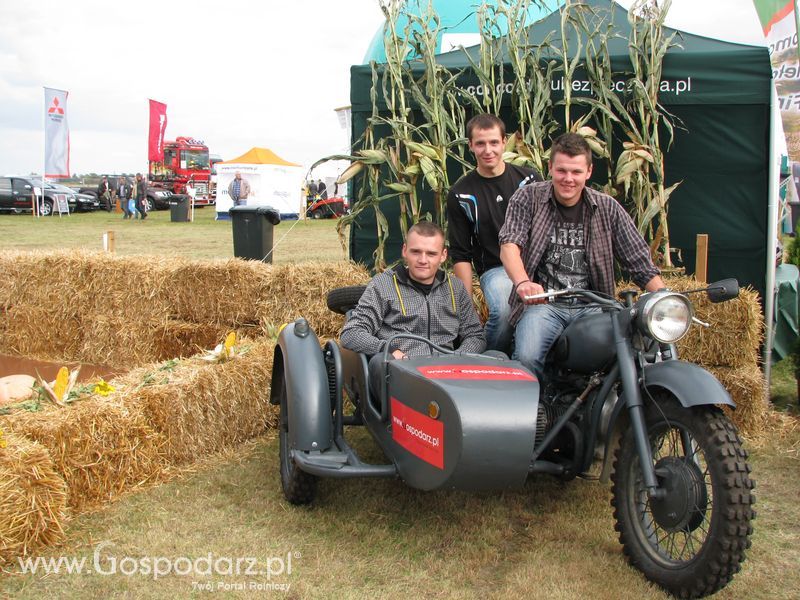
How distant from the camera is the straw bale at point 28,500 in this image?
2.79 m

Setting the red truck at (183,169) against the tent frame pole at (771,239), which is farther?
the red truck at (183,169)

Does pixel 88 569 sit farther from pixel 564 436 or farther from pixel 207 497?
pixel 564 436

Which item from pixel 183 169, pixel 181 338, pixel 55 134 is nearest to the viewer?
pixel 181 338

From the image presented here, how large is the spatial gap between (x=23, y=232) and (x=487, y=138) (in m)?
17.6

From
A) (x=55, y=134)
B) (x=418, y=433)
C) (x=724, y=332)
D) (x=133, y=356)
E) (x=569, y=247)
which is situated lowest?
(x=133, y=356)

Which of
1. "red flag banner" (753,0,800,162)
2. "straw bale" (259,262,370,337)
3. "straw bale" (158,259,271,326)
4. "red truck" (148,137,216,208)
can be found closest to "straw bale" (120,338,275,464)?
"straw bale" (259,262,370,337)

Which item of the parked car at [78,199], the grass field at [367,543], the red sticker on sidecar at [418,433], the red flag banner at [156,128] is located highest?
the red flag banner at [156,128]

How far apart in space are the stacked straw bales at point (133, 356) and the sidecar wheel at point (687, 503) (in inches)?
83.2

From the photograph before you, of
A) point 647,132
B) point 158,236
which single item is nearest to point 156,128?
point 158,236

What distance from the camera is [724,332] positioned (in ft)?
14.4

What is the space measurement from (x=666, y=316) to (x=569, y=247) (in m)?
0.81

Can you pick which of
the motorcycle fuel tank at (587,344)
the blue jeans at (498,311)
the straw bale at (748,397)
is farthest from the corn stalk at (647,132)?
the motorcycle fuel tank at (587,344)

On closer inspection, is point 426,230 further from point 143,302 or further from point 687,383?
point 143,302

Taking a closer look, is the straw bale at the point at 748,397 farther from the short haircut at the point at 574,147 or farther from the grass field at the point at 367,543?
the short haircut at the point at 574,147
